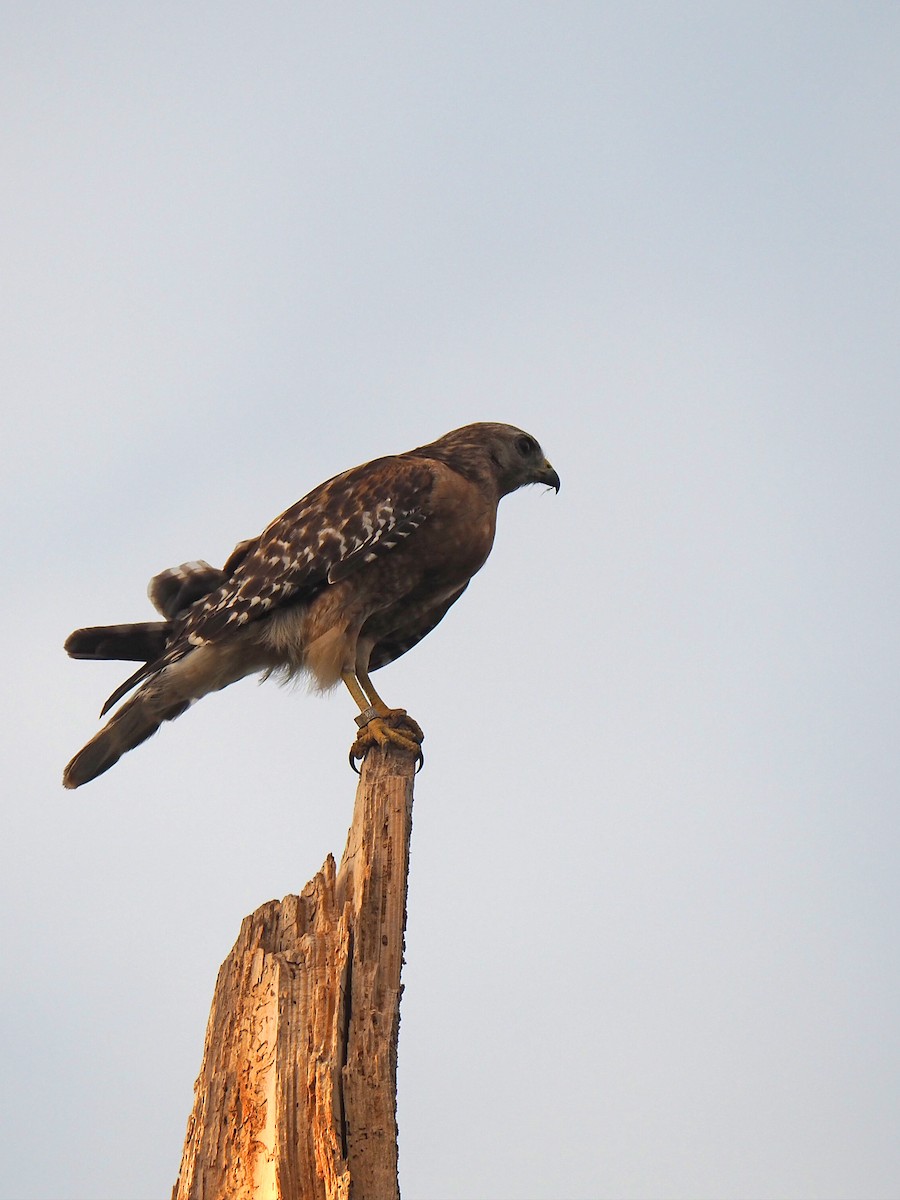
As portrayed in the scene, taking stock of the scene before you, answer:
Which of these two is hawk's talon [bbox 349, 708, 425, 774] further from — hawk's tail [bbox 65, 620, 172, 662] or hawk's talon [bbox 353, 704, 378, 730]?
hawk's tail [bbox 65, 620, 172, 662]

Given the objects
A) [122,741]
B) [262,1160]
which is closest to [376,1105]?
[262,1160]

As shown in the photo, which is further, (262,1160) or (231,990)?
(231,990)

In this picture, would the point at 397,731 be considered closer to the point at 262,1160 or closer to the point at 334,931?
the point at 334,931

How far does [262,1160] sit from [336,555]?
2.93 meters

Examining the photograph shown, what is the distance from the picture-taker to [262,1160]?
3330 mm

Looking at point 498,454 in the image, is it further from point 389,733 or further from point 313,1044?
point 313,1044

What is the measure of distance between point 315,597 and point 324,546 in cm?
25

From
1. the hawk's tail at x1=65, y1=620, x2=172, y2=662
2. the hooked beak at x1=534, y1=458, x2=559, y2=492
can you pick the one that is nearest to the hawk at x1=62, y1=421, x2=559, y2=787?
the hawk's tail at x1=65, y1=620, x2=172, y2=662

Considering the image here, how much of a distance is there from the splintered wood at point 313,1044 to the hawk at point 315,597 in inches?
65.2

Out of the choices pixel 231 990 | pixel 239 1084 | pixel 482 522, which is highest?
pixel 482 522

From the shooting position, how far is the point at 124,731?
5.62 m

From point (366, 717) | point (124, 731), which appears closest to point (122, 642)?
point (124, 731)

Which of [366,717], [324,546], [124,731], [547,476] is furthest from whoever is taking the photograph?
[547,476]

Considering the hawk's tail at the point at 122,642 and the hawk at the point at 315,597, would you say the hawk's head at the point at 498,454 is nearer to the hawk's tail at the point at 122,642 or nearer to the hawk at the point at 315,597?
the hawk at the point at 315,597
